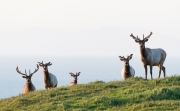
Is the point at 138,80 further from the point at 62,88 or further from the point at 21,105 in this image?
the point at 21,105

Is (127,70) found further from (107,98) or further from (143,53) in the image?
(107,98)

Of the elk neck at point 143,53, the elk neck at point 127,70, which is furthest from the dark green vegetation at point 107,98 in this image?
the elk neck at point 127,70

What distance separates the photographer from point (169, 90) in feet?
64.6

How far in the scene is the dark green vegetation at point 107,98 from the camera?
1831cm

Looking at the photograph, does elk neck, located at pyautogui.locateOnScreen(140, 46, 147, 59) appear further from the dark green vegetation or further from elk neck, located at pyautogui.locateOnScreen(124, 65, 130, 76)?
the dark green vegetation

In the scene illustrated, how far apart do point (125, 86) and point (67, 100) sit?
336 cm

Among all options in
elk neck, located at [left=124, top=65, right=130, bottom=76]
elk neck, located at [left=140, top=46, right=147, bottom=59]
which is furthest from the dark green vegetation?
elk neck, located at [left=124, top=65, right=130, bottom=76]

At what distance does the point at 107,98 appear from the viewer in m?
19.1

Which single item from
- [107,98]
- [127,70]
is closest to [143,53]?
[127,70]

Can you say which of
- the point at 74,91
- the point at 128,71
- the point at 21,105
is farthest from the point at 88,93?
the point at 128,71

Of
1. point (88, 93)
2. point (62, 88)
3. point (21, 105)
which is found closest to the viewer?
point (21, 105)

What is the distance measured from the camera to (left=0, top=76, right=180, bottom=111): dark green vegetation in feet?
60.1

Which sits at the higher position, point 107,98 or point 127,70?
point 127,70

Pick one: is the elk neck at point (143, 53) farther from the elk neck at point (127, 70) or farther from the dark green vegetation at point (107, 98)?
the dark green vegetation at point (107, 98)
